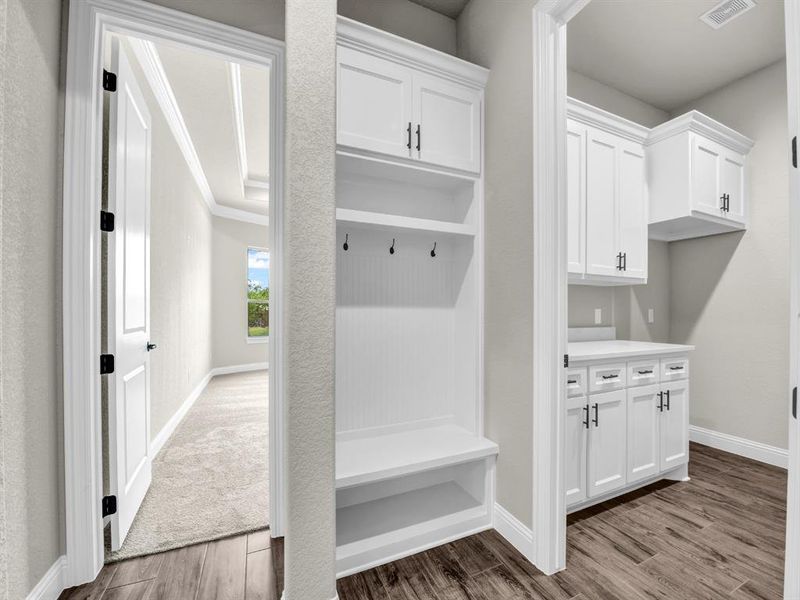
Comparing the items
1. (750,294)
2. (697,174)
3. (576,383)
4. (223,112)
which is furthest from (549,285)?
(223,112)

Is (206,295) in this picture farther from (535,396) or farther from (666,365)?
(666,365)

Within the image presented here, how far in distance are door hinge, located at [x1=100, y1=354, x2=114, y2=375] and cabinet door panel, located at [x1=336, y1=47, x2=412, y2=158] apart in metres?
1.52

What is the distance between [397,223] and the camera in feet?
6.56

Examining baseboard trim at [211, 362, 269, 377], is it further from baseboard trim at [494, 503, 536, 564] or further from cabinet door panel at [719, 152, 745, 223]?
cabinet door panel at [719, 152, 745, 223]

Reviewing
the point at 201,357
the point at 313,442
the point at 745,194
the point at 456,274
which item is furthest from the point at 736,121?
the point at 201,357

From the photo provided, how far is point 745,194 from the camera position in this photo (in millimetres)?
3168

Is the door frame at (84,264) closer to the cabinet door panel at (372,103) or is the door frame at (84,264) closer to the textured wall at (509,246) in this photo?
the cabinet door panel at (372,103)

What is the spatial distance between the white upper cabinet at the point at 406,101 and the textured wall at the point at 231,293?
5.48 meters

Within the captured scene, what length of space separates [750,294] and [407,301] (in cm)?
301

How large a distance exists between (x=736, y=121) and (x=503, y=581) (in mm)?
4072

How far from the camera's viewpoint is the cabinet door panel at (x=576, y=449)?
6.81 ft

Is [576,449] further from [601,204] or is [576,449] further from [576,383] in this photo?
[601,204]

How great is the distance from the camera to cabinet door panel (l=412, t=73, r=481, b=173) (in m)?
2.04

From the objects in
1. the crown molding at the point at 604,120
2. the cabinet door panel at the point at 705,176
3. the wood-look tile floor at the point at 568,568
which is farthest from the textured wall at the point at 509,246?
the cabinet door panel at the point at 705,176
